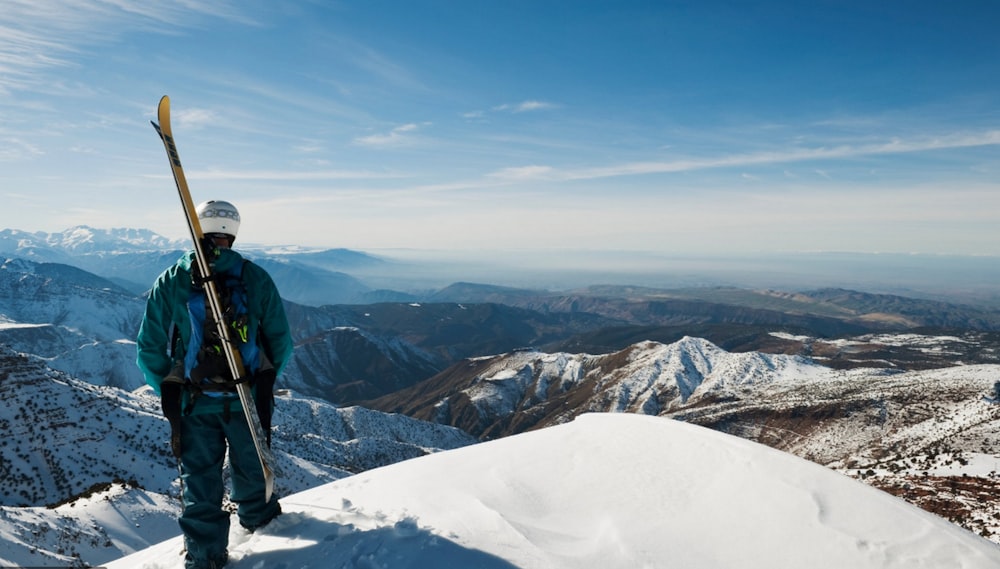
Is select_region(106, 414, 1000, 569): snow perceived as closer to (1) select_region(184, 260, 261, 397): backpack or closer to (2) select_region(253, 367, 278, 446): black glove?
(2) select_region(253, 367, 278, 446): black glove

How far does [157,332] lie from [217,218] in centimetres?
146

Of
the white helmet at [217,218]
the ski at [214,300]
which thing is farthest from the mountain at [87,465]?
the white helmet at [217,218]

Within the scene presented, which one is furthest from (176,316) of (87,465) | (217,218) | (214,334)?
(87,465)

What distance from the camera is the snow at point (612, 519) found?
5.10 metres

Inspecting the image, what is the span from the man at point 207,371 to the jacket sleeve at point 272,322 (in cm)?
2

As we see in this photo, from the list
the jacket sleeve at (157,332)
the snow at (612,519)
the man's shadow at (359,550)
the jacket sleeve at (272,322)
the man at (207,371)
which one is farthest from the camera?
the jacket sleeve at (272,322)

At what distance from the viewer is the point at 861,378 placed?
98625mm

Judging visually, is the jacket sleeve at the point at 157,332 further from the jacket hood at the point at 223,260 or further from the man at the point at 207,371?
the jacket hood at the point at 223,260

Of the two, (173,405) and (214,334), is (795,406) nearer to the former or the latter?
(214,334)

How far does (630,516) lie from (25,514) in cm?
2143

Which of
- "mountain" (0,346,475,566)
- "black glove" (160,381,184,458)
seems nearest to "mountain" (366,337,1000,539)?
"black glove" (160,381,184,458)

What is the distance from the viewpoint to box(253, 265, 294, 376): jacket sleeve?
594cm

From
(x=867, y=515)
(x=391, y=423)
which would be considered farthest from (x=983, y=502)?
(x=391, y=423)

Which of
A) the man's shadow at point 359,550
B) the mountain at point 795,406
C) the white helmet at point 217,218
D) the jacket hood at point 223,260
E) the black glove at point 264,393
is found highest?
the white helmet at point 217,218
